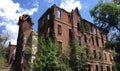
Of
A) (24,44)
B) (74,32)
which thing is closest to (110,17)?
(74,32)

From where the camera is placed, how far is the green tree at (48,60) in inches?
1079

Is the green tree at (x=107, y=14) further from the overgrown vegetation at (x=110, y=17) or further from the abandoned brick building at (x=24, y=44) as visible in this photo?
the abandoned brick building at (x=24, y=44)

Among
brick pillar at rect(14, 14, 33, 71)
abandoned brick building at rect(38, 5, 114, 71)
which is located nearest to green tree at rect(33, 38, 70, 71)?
abandoned brick building at rect(38, 5, 114, 71)

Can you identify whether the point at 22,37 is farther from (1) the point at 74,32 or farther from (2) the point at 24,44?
(1) the point at 74,32

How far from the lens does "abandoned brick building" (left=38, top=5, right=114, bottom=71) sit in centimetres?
3450

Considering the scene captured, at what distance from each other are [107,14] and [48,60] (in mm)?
12773

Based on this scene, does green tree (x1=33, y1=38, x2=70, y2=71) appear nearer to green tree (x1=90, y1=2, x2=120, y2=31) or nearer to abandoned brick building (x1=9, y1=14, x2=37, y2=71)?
abandoned brick building (x1=9, y1=14, x2=37, y2=71)

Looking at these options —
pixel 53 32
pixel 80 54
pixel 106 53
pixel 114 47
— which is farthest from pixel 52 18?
pixel 106 53

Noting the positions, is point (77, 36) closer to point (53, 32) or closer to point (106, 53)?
point (53, 32)

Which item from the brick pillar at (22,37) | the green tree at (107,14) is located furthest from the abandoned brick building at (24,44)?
the green tree at (107,14)

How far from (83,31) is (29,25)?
454 inches

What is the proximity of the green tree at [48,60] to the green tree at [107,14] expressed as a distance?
970 centimetres

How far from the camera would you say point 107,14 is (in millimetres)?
31203

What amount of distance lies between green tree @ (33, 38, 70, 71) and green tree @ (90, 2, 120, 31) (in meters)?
9.70
